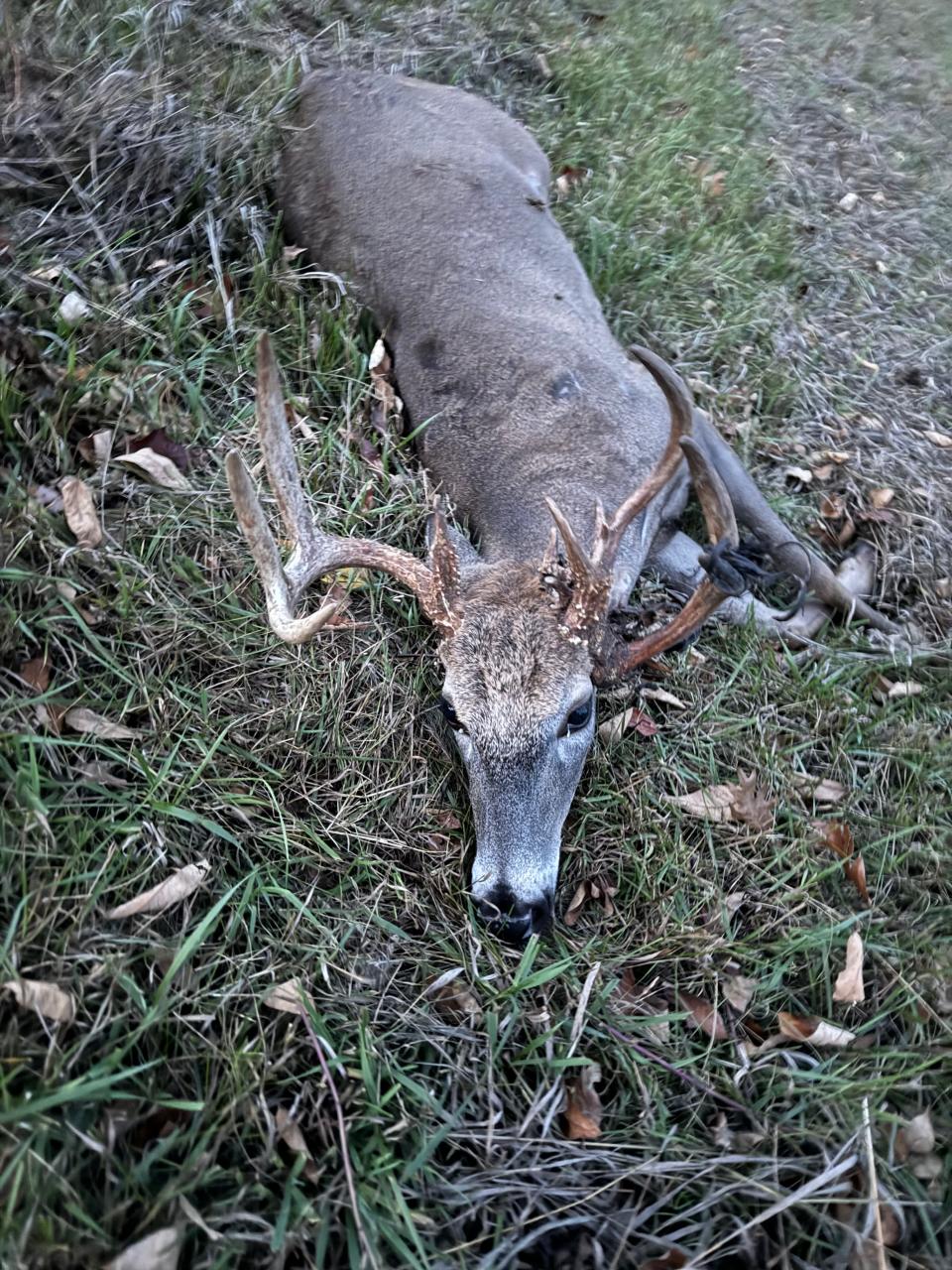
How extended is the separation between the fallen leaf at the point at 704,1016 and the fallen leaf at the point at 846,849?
678 mm

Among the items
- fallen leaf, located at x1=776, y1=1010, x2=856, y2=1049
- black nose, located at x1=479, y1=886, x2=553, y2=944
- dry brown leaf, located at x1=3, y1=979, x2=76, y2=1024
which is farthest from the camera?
black nose, located at x1=479, y1=886, x2=553, y2=944

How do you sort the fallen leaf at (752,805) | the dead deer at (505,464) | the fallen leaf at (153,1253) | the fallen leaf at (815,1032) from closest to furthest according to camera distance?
1. the fallen leaf at (153,1253)
2. the fallen leaf at (815,1032)
3. the dead deer at (505,464)
4. the fallen leaf at (752,805)

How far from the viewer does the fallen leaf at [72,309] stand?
11.2ft

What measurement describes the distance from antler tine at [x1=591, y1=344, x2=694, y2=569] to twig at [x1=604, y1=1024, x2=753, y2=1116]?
1.43 meters

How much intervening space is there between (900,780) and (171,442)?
2.94 m

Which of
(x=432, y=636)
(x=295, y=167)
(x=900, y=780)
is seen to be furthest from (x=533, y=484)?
(x=295, y=167)

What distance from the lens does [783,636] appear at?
3797 mm

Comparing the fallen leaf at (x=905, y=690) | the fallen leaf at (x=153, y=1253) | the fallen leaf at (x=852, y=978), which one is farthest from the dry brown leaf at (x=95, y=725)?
the fallen leaf at (x=905, y=690)

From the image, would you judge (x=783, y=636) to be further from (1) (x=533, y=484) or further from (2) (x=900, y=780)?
(1) (x=533, y=484)

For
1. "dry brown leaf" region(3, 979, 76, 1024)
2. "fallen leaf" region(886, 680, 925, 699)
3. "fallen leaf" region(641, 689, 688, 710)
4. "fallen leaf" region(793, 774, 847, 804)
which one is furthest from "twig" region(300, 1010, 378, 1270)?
"fallen leaf" region(886, 680, 925, 699)

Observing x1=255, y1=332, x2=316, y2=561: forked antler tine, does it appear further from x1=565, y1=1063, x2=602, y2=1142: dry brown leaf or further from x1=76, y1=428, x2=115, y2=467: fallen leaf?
x1=565, y1=1063, x2=602, y2=1142: dry brown leaf

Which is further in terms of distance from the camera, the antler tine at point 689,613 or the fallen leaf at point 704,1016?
the antler tine at point 689,613

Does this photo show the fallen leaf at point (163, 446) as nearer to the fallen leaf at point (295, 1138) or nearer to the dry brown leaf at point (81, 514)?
→ the dry brown leaf at point (81, 514)

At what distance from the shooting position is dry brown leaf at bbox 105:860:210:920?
239 cm
